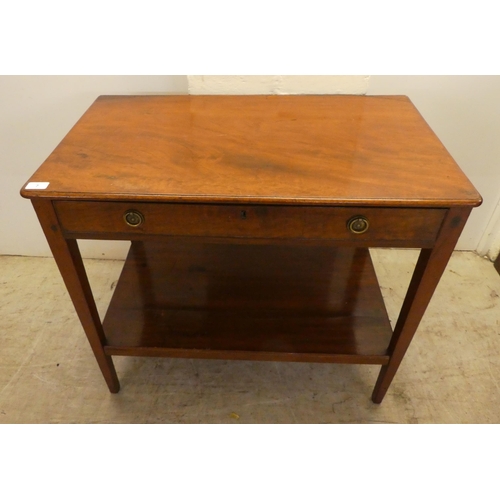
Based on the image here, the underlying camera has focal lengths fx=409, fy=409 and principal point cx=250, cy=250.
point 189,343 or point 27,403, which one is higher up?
point 189,343

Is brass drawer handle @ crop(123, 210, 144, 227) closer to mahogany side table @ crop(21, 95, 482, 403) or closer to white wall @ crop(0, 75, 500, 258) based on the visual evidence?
mahogany side table @ crop(21, 95, 482, 403)

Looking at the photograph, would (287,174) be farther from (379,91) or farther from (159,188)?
(379,91)

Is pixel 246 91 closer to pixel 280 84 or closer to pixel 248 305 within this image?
pixel 280 84

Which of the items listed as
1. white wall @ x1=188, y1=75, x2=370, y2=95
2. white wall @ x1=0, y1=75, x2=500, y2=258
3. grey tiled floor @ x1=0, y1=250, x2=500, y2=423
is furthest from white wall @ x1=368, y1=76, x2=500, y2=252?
grey tiled floor @ x1=0, y1=250, x2=500, y2=423

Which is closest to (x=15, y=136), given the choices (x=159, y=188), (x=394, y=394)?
(x=159, y=188)

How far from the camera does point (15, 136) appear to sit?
56.5 inches

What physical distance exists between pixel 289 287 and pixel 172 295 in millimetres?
361

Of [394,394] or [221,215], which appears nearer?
[221,215]

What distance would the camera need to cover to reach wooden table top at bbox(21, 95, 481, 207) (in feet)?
2.61

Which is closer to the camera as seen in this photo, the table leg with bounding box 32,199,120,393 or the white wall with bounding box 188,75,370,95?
the table leg with bounding box 32,199,120,393

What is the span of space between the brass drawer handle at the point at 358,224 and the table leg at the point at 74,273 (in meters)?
0.61

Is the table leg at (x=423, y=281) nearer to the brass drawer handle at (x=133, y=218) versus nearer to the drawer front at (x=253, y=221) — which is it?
the drawer front at (x=253, y=221)

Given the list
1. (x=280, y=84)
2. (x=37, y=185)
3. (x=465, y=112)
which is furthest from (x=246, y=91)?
(x=465, y=112)

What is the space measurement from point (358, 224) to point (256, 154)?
0.27 m
